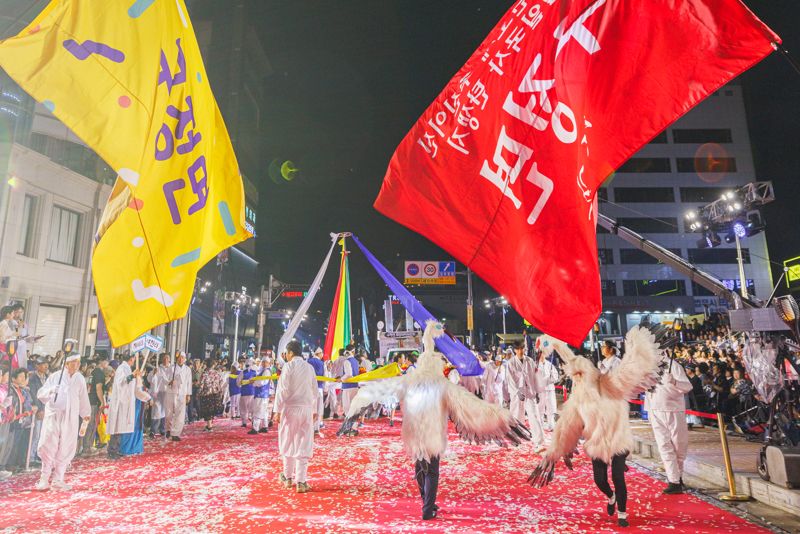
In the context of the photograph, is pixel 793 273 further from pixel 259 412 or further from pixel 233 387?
pixel 233 387

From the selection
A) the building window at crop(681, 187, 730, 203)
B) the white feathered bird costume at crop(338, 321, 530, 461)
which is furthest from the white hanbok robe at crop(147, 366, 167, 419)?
the building window at crop(681, 187, 730, 203)

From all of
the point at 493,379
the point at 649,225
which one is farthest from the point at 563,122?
the point at 649,225

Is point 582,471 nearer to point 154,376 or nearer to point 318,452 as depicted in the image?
point 318,452

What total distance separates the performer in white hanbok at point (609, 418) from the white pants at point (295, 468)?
3.26 meters

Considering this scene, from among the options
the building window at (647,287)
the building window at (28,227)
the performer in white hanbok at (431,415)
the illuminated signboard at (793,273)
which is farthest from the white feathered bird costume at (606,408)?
the building window at (647,287)

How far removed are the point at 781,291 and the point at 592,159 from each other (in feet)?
124

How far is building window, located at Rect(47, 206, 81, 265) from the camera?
18000mm

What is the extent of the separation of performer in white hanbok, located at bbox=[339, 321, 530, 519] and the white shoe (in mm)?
4467

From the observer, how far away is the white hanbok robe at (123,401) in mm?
9070

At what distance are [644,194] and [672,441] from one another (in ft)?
150

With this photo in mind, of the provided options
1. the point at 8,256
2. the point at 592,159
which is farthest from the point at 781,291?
the point at 8,256

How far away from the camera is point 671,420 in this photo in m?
6.20

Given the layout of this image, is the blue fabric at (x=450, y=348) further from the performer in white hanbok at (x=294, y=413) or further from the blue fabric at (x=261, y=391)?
the blue fabric at (x=261, y=391)

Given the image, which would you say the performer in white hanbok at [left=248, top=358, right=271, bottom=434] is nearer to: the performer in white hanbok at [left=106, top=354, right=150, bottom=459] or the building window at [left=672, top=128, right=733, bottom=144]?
the performer in white hanbok at [left=106, top=354, right=150, bottom=459]
